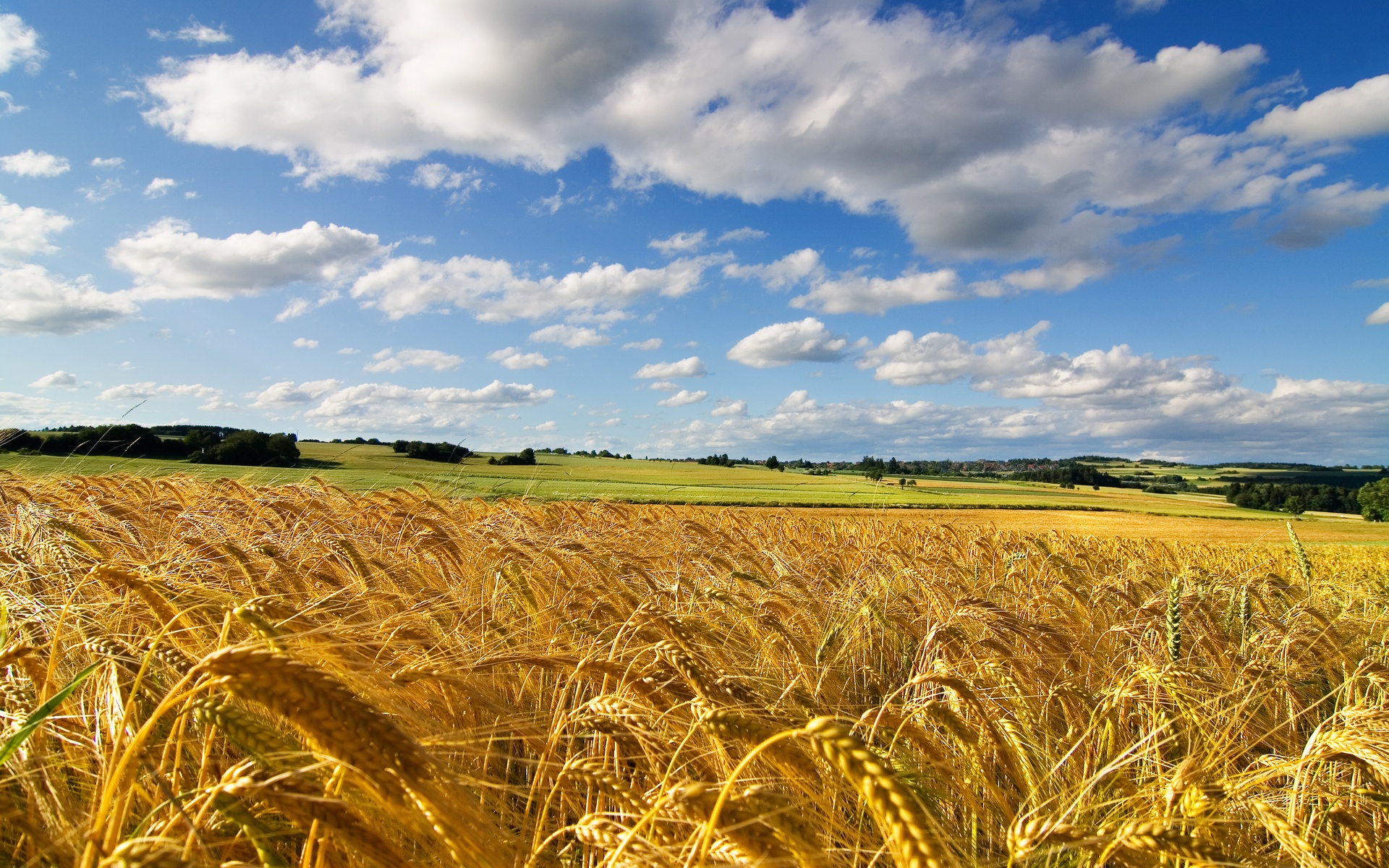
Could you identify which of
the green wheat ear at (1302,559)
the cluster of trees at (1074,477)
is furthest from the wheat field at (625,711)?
the cluster of trees at (1074,477)

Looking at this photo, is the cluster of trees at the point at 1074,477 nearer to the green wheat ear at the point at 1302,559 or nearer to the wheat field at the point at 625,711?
the green wheat ear at the point at 1302,559

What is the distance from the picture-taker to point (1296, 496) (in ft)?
173

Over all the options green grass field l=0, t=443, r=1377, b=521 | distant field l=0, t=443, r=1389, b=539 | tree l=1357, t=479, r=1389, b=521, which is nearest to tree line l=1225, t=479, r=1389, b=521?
distant field l=0, t=443, r=1389, b=539

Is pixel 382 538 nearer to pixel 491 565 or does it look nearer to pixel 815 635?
pixel 491 565

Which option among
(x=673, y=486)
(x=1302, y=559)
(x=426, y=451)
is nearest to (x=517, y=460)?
(x=426, y=451)

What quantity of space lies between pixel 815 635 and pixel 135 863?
3.22m

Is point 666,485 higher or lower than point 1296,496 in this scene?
higher

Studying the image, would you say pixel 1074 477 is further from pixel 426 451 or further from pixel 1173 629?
pixel 1173 629

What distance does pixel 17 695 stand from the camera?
1674 millimetres

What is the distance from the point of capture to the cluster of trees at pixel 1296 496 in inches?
2128

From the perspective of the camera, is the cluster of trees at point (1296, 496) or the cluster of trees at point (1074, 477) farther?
the cluster of trees at point (1074, 477)

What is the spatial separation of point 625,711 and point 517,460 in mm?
49247

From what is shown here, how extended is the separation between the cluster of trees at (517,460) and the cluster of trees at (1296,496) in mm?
55307

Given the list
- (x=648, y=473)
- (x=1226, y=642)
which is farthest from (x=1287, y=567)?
(x=648, y=473)
